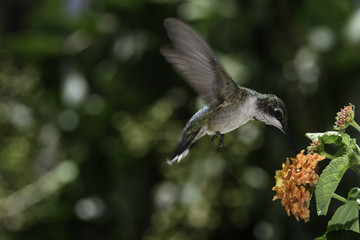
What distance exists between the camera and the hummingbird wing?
69cm

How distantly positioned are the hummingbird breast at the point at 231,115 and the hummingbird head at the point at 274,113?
1cm

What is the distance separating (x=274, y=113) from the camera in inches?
25.1

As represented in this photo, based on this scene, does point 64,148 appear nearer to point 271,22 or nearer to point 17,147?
point 17,147

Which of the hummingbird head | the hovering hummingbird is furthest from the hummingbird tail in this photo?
the hummingbird head

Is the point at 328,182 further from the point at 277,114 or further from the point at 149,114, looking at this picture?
the point at 149,114

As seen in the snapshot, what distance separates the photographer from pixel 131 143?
205cm

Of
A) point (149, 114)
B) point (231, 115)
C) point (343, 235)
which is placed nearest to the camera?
point (343, 235)

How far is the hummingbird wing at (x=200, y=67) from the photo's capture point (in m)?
0.69

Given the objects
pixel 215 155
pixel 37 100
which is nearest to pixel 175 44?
pixel 215 155

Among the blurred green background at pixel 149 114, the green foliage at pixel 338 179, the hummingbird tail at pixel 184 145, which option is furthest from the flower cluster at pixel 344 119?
the blurred green background at pixel 149 114

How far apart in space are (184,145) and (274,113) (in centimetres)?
19

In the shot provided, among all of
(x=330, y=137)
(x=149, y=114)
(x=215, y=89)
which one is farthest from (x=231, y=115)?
(x=149, y=114)

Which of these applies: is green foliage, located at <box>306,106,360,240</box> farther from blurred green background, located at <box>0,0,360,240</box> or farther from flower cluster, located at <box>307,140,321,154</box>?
blurred green background, located at <box>0,0,360,240</box>

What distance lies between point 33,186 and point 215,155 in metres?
0.65
